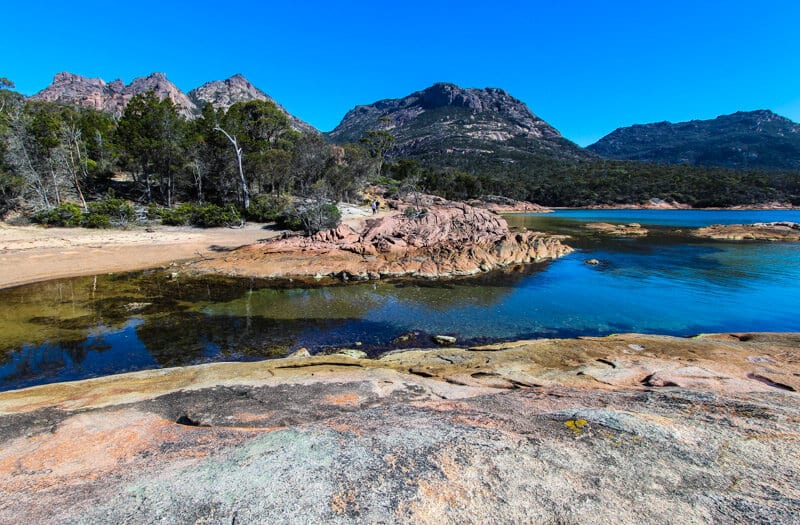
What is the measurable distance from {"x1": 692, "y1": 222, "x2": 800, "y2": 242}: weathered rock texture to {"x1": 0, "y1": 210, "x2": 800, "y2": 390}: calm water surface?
2136 cm

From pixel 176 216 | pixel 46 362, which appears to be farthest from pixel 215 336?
pixel 176 216

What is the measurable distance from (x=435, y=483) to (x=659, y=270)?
2715cm

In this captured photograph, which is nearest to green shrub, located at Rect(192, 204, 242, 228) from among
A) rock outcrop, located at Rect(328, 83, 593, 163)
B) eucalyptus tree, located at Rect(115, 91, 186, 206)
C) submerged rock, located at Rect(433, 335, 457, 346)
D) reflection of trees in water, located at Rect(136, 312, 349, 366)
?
eucalyptus tree, located at Rect(115, 91, 186, 206)

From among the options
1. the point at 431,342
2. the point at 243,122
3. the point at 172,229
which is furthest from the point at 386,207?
the point at 431,342

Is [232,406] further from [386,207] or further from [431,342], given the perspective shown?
[386,207]

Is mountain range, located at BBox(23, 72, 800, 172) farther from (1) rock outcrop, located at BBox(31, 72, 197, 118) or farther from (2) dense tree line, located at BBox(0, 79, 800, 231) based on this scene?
(2) dense tree line, located at BBox(0, 79, 800, 231)

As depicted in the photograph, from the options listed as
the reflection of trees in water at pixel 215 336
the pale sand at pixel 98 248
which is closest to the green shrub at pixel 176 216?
the pale sand at pixel 98 248

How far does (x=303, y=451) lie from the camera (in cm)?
Answer: 374

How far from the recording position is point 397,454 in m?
3.66

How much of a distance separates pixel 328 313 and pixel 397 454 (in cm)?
1165

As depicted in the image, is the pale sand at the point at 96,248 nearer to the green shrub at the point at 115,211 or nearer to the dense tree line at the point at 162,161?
the green shrub at the point at 115,211

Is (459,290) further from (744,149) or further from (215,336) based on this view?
(744,149)

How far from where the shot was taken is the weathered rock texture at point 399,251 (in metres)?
21.4

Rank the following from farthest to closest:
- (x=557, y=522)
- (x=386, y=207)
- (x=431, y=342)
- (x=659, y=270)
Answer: (x=386, y=207) → (x=659, y=270) → (x=431, y=342) → (x=557, y=522)
